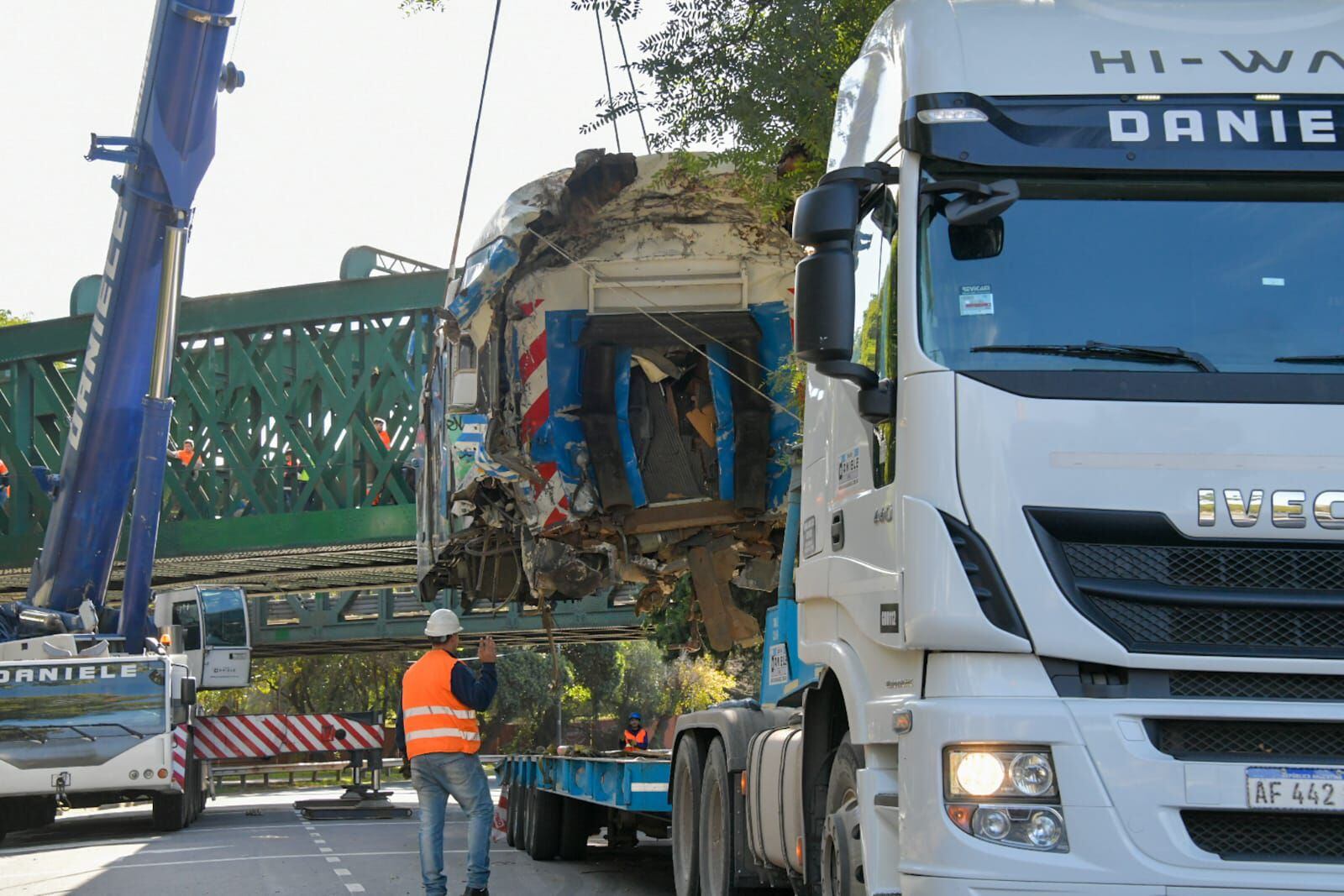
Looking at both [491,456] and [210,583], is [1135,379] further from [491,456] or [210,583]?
[210,583]

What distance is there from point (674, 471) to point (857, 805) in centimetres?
608

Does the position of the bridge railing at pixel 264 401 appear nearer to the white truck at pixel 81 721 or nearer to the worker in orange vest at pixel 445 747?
the white truck at pixel 81 721

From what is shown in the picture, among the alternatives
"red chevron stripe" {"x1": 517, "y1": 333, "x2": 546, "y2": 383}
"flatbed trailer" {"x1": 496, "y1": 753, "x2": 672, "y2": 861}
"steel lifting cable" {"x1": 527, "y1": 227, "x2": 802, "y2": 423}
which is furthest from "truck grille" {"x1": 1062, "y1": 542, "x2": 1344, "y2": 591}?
"red chevron stripe" {"x1": 517, "y1": 333, "x2": 546, "y2": 383}

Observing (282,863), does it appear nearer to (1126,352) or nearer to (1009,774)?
(1009,774)

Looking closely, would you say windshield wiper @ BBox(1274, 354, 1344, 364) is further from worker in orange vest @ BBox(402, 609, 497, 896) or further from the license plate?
worker in orange vest @ BBox(402, 609, 497, 896)

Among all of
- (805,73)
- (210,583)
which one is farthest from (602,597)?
(805,73)

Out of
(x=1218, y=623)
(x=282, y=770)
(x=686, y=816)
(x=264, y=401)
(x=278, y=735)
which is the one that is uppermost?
(x=264, y=401)

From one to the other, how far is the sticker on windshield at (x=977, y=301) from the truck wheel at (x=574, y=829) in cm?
941

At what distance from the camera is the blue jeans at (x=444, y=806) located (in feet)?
30.2

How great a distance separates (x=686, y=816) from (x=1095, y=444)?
14.9 ft

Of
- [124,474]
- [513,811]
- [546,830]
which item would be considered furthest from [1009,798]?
[124,474]

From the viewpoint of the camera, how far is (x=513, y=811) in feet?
51.7

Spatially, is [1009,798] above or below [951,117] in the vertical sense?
below

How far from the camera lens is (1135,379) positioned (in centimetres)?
507
